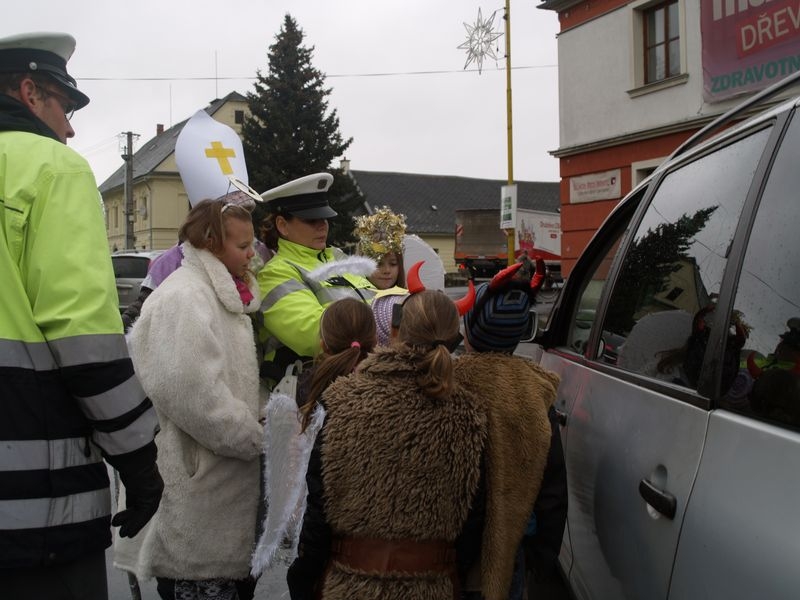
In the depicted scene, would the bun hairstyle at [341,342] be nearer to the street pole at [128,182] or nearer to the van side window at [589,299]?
the van side window at [589,299]

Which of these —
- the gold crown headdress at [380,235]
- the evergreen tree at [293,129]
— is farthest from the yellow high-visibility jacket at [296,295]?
the evergreen tree at [293,129]

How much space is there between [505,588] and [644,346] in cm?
78

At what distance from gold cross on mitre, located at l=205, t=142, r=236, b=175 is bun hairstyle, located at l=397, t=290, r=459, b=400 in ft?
5.57

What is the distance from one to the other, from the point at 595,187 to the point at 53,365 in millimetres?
16024

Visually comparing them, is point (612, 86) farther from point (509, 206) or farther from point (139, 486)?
point (139, 486)

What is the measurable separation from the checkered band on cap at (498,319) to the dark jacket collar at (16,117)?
1299 millimetres

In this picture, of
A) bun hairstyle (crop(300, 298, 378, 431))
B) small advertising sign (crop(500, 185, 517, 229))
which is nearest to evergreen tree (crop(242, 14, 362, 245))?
small advertising sign (crop(500, 185, 517, 229))

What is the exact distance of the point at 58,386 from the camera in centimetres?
176

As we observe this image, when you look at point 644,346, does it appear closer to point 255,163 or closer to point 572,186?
point 572,186

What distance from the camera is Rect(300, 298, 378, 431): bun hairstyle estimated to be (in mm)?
2266

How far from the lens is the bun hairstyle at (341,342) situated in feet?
7.43

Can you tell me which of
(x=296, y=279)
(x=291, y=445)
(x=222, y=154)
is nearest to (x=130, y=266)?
(x=222, y=154)

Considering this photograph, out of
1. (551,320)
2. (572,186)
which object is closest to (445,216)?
(572,186)

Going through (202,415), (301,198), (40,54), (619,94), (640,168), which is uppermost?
(619,94)
